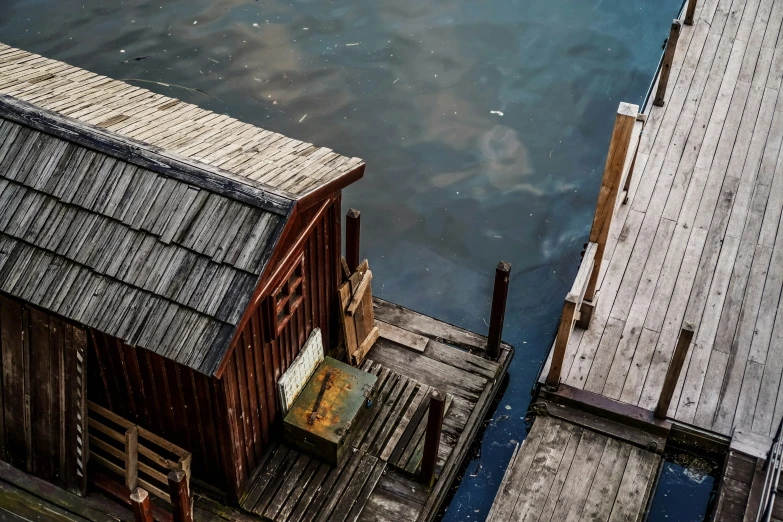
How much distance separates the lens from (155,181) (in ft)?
29.9

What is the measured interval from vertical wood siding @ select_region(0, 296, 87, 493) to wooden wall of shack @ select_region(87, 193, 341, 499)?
292mm

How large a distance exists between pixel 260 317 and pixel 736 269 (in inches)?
298

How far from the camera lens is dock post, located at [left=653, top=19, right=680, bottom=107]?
15219 mm

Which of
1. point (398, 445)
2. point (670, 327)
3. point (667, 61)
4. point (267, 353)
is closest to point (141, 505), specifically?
point (267, 353)

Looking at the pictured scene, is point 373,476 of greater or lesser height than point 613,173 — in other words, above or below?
below

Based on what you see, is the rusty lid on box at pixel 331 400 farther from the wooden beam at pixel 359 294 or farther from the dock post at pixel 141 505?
the dock post at pixel 141 505

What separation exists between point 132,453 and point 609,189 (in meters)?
6.41

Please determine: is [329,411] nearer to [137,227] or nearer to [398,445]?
[398,445]

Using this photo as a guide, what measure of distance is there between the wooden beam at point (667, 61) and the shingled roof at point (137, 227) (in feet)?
26.2

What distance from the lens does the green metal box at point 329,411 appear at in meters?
10.4

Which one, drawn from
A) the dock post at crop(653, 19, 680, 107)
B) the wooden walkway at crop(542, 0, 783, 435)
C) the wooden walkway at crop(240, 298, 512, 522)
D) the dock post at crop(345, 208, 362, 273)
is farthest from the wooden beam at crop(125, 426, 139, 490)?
the dock post at crop(653, 19, 680, 107)

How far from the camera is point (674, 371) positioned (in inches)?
414

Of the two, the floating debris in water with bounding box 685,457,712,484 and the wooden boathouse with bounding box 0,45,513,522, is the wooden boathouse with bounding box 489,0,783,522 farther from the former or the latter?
the wooden boathouse with bounding box 0,45,513,522

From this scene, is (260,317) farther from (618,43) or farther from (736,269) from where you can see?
(618,43)
